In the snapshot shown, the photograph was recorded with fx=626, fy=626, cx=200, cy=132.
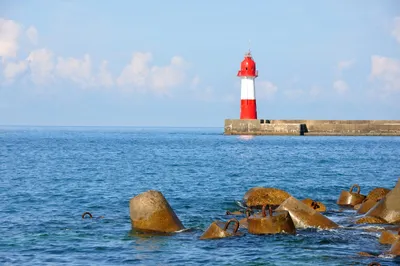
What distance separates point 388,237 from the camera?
1462 cm

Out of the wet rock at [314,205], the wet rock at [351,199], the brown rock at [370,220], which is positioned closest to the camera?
the brown rock at [370,220]

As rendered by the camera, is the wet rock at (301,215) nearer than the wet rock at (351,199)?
Yes

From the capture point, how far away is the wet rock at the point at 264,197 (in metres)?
21.0

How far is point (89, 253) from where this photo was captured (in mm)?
14242

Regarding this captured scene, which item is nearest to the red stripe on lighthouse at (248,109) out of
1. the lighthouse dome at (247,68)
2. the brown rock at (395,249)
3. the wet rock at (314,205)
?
the lighthouse dome at (247,68)

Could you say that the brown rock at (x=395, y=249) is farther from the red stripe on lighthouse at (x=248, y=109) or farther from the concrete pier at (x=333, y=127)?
the concrete pier at (x=333, y=127)

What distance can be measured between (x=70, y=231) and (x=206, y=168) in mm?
24353

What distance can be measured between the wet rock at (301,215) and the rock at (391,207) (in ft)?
6.00

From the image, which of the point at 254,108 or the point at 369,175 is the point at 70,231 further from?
the point at 254,108

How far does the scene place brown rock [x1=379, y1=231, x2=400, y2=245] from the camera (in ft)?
47.4

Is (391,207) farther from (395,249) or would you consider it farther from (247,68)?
(247,68)

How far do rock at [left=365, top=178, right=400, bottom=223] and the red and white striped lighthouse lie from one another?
62665 mm

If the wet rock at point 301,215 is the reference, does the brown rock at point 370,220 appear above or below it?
below

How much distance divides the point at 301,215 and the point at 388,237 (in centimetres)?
263
